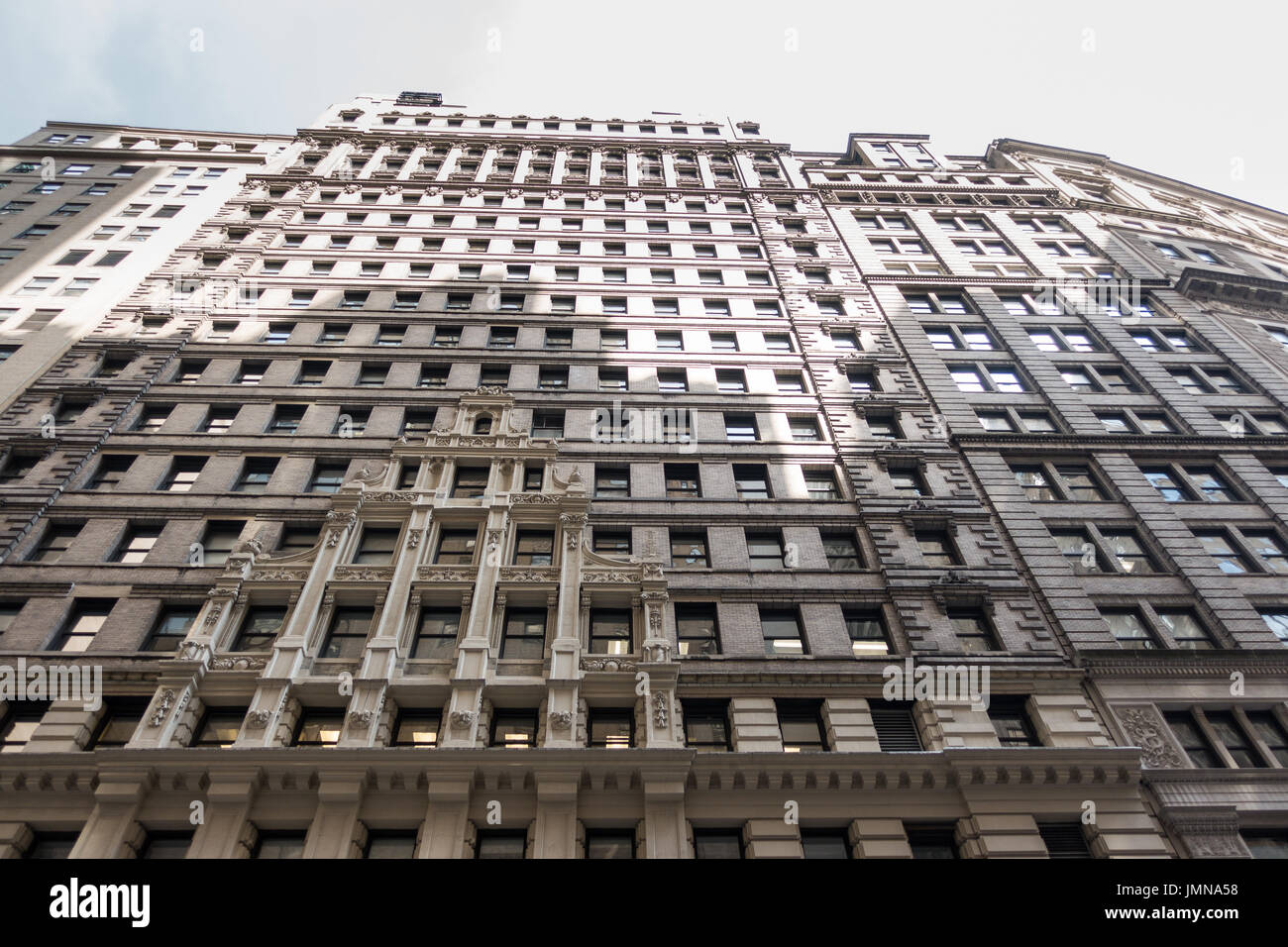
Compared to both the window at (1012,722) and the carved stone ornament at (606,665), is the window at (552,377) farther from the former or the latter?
the window at (1012,722)

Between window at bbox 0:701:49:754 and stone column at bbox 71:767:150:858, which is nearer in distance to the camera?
stone column at bbox 71:767:150:858

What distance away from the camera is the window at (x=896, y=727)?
71.4 ft

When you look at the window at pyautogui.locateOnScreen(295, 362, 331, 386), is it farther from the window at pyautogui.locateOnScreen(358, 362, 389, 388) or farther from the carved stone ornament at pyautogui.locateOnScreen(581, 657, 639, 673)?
the carved stone ornament at pyautogui.locateOnScreen(581, 657, 639, 673)

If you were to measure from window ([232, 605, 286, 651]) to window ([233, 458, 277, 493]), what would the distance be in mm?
6542

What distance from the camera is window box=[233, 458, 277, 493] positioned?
29375 mm

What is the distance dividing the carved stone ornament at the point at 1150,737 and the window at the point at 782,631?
29.1ft

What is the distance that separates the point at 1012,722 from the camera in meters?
22.6

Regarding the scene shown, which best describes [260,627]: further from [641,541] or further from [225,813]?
[641,541]

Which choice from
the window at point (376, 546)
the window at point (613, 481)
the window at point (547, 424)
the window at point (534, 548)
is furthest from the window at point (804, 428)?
the window at point (376, 546)

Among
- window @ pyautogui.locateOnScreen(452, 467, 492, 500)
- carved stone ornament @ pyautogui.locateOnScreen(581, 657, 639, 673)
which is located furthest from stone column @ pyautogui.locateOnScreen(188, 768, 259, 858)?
window @ pyautogui.locateOnScreen(452, 467, 492, 500)

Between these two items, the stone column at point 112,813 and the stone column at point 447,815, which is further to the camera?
the stone column at point 447,815

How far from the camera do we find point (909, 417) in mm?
32906
